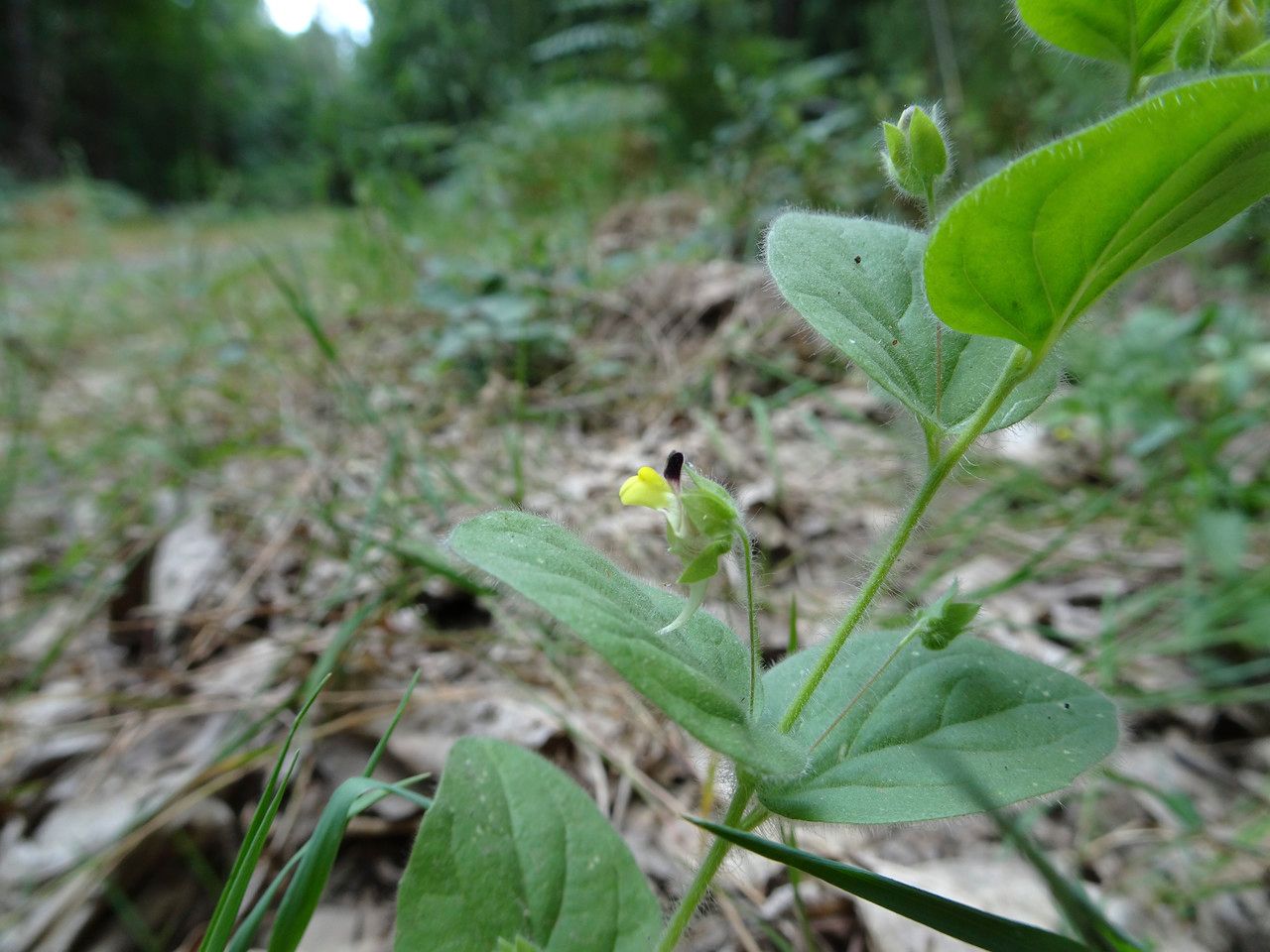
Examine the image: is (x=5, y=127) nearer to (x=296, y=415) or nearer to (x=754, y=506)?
(x=296, y=415)

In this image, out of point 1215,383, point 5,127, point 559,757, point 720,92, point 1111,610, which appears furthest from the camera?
point 5,127

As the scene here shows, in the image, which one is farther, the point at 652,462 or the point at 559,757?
the point at 652,462

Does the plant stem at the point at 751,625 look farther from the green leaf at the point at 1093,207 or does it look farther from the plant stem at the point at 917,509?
the green leaf at the point at 1093,207

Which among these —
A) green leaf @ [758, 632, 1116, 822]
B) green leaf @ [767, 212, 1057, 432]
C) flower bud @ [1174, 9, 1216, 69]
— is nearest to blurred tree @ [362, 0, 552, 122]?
green leaf @ [767, 212, 1057, 432]

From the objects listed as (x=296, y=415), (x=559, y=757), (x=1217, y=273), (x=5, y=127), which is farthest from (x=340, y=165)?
(x=5, y=127)

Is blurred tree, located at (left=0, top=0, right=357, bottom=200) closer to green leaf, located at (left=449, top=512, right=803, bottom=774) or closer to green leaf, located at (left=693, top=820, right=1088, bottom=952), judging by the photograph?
green leaf, located at (left=449, top=512, right=803, bottom=774)

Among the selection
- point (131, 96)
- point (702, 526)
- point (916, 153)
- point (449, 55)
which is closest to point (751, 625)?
point (702, 526)

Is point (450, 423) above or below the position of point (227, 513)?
above
